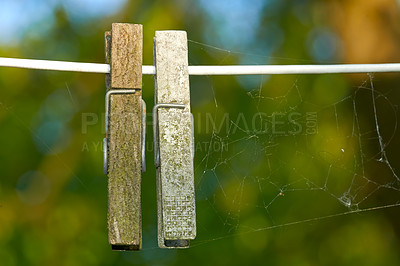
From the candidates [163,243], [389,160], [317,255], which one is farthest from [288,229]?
[163,243]

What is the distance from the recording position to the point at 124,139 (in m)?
1.79

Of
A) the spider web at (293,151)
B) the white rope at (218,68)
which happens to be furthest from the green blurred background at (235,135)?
the white rope at (218,68)

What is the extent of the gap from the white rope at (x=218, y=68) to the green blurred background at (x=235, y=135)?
2.94m

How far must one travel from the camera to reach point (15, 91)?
19.3ft

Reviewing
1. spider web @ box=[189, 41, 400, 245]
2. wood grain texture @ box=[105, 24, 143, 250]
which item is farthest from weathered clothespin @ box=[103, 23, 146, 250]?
spider web @ box=[189, 41, 400, 245]

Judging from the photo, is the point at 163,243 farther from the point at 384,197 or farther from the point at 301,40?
the point at 301,40

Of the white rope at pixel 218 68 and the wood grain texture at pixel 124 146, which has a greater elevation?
the white rope at pixel 218 68

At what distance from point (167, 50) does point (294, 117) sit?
2.68 metres

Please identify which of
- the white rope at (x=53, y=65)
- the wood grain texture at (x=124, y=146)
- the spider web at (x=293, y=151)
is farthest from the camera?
the spider web at (x=293, y=151)

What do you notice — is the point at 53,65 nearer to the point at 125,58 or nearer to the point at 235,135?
the point at 125,58

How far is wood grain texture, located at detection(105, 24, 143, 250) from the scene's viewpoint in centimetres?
176

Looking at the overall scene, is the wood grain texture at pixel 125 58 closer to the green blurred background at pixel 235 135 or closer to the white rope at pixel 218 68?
the white rope at pixel 218 68

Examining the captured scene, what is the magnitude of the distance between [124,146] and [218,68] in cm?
41

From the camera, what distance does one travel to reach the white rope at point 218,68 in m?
1.88
